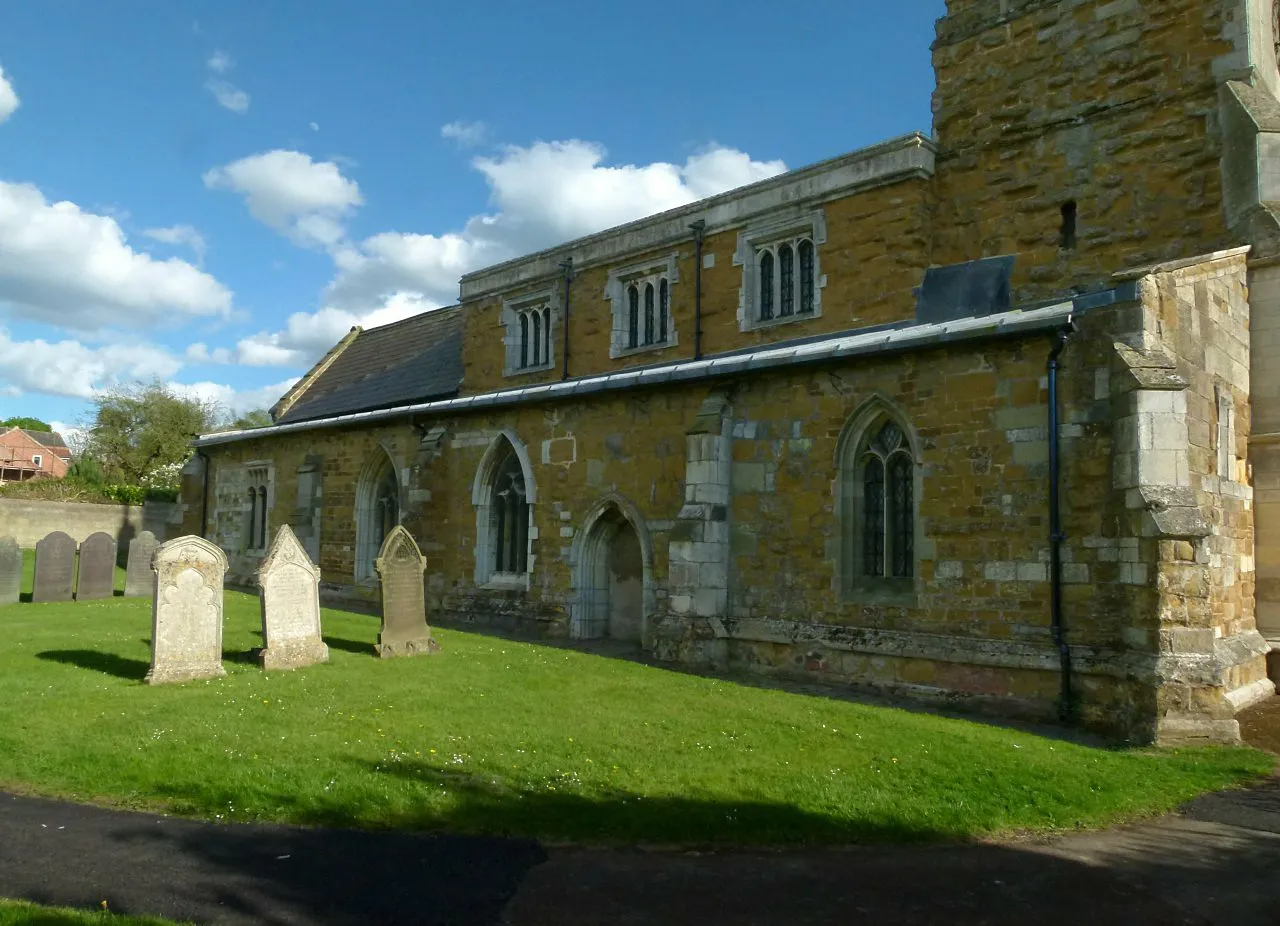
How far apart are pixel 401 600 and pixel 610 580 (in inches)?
148

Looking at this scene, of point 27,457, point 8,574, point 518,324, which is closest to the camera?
point 8,574

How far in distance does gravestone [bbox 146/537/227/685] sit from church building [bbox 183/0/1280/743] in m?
5.99

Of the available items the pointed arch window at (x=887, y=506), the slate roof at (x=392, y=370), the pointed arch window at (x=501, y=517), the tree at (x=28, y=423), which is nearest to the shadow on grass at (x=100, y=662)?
the pointed arch window at (x=501, y=517)

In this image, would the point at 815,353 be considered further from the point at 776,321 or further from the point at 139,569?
the point at 139,569

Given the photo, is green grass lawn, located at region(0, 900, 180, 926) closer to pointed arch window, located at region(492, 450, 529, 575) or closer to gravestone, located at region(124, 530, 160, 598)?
pointed arch window, located at region(492, 450, 529, 575)

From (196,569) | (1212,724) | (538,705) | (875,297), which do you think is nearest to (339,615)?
(196,569)

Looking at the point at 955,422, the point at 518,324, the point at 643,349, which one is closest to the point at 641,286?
the point at 643,349

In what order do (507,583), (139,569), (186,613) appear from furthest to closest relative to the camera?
(139,569) < (507,583) < (186,613)

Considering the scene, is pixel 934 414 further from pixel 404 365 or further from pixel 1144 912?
pixel 404 365

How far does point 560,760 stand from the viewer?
7789 mm

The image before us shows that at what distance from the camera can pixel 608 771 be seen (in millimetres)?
7508

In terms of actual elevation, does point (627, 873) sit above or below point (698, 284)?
below

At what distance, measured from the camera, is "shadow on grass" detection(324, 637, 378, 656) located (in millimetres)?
13617

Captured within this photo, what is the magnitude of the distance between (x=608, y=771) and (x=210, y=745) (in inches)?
132
